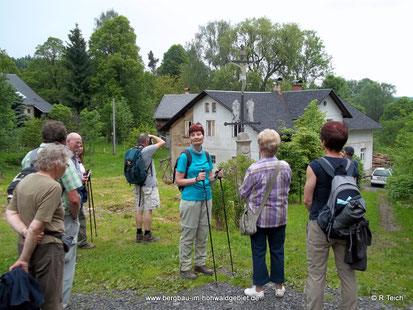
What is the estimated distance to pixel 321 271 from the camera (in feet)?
11.0

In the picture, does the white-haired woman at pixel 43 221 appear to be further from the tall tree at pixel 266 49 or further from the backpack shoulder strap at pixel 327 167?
the tall tree at pixel 266 49

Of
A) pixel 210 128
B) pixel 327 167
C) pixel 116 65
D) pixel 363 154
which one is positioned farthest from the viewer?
pixel 116 65

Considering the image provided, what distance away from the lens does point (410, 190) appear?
7.43m

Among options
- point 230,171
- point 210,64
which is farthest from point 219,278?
point 210,64

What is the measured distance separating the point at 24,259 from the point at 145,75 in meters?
41.3

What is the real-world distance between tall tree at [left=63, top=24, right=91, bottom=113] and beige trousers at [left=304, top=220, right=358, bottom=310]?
40283 millimetres

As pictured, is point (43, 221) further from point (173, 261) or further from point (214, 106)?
point (214, 106)

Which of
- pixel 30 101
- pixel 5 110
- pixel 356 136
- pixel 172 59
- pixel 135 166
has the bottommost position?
pixel 135 166

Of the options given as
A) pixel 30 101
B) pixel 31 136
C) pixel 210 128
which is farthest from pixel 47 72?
pixel 210 128

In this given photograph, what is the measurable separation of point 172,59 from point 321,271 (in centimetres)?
7341

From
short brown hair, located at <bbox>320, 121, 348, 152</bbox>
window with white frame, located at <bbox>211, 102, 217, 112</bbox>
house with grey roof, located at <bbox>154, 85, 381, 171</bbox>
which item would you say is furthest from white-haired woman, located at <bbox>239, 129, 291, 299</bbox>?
window with white frame, located at <bbox>211, 102, 217, 112</bbox>

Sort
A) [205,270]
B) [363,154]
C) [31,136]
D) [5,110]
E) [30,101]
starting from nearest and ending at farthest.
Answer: [205,270]
[5,110]
[31,136]
[363,154]
[30,101]

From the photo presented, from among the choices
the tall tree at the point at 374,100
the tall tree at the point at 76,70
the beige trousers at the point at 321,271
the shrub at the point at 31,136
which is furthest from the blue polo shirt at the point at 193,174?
the tall tree at the point at 374,100

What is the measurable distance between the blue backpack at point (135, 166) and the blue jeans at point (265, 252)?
105 inches
